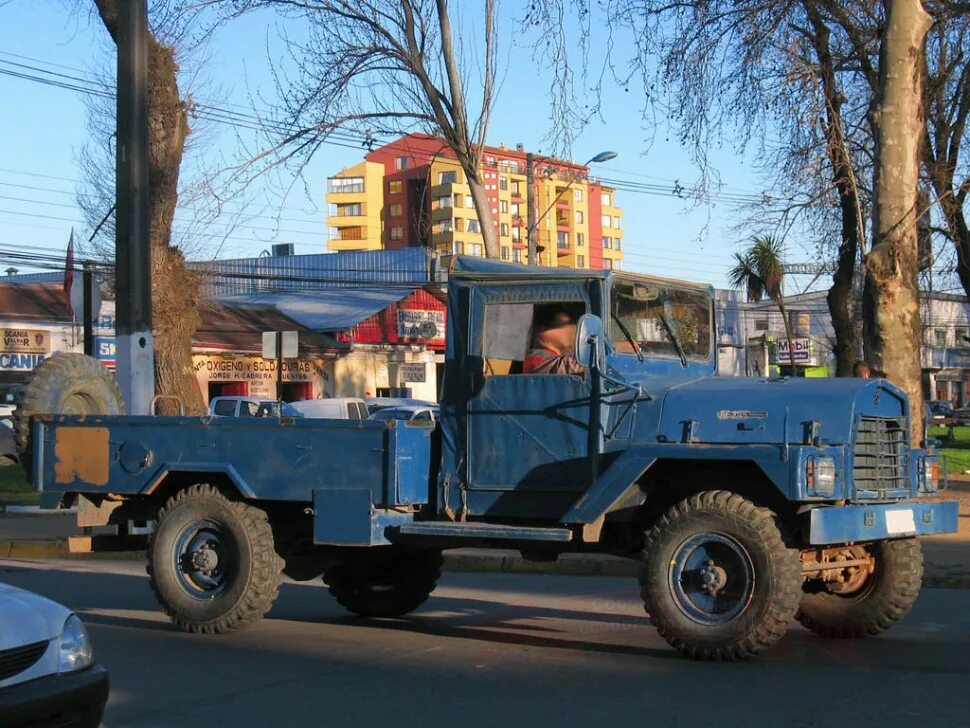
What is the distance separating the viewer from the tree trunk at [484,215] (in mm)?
19516

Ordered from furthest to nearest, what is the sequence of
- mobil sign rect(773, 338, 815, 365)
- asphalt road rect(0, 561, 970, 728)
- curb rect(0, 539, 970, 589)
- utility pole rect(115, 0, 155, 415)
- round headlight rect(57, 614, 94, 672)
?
mobil sign rect(773, 338, 815, 365) → utility pole rect(115, 0, 155, 415) → curb rect(0, 539, 970, 589) → asphalt road rect(0, 561, 970, 728) → round headlight rect(57, 614, 94, 672)

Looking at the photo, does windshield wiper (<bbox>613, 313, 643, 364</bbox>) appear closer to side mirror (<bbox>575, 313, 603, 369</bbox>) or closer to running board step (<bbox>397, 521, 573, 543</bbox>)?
side mirror (<bbox>575, 313, 603, 369</bbox>)

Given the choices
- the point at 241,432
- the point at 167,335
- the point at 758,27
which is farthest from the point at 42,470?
the point at 167,335

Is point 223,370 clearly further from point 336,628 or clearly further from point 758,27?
point 336,628

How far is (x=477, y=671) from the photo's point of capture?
24.9ft

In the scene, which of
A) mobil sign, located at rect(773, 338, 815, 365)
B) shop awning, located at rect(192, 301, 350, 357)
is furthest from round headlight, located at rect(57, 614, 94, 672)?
shop awning, located at rect(192, 301, 350, 357)

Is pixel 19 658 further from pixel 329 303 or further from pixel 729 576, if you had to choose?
pixel 329 303

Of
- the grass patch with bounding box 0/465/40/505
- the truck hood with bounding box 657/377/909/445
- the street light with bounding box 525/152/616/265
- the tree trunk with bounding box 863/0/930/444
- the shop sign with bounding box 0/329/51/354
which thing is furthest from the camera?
the shop sign with bounding box 0/329/51/354

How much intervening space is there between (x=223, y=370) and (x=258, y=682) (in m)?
32.1

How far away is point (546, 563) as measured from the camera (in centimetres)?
1327

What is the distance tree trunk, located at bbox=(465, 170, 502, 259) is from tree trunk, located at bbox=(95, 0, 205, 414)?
16.5 ft

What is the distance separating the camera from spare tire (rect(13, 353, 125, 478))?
32.6 feet

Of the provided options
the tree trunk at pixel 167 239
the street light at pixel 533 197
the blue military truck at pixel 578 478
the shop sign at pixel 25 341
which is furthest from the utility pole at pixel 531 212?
the blue military truck at pixel 578 478

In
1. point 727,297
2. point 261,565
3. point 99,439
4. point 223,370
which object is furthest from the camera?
A: point 727,297
